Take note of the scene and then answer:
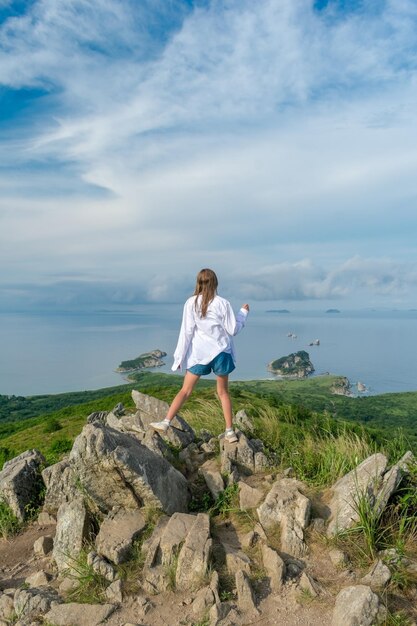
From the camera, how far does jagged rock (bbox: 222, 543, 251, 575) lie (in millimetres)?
5938

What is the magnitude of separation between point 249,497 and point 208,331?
2.79 meters

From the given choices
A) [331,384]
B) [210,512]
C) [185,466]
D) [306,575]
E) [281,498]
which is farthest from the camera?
[331,384]

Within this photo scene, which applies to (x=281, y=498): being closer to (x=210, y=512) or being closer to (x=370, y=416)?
(x=210, y=512)

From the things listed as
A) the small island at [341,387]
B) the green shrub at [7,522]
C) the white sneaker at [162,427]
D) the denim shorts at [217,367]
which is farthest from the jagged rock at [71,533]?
the small island at [341,387]

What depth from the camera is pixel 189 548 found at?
19.9 feet

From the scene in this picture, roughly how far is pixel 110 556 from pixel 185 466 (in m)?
2.38

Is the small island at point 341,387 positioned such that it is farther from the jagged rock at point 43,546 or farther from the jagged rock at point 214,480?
the jagged rock at point 43,546

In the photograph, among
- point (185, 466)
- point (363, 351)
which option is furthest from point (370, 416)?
point (363, 351)

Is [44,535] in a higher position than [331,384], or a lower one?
higher

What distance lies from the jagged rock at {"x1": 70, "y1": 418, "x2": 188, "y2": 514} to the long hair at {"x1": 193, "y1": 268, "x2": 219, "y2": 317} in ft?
8.56

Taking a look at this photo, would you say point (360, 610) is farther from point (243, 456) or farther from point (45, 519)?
point (45, 519)

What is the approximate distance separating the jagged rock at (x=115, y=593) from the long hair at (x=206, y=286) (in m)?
4.26

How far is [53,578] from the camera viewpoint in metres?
6.55

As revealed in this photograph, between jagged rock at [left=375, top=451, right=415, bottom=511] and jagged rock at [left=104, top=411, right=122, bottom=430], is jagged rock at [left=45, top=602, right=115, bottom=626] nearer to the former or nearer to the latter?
jagged rock at [left=375, top=451, right=415, bottom=511]
